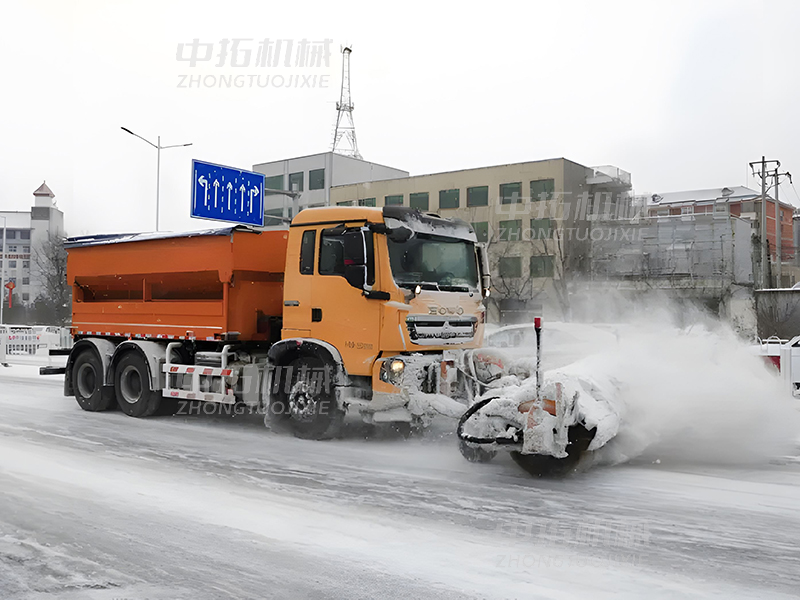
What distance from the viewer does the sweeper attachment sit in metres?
6.51

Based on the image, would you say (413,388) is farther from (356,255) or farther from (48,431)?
(48,431)

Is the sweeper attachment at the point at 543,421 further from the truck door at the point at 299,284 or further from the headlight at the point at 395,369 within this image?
the truck door at the point at 299,284

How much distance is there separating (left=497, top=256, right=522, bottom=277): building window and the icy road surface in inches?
1573

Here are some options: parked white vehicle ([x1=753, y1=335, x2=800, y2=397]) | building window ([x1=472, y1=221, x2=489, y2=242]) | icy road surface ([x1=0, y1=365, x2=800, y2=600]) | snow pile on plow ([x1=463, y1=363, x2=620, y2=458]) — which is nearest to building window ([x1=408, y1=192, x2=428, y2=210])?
building window ([x1=472, y1=221, x2=489, y2=242])

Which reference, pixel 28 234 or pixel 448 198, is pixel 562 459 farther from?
pixel 28 234

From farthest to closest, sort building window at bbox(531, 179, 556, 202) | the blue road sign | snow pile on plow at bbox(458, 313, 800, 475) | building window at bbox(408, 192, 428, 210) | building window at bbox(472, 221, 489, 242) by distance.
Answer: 1. building window at bbox(408, 192, 428, 210)
2. building window at bbox(472, 221, 489, 242)
3. building window at bbox(531, 179, 556, 202)
4. the blue road sign
5. snow pile on plow at bbox(458, 313, 800, 475)

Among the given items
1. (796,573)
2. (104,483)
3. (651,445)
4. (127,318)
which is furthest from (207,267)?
(796,573)

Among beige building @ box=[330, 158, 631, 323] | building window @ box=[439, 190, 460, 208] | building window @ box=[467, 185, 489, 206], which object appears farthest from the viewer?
building window @ box=[439, 190, 460, 208]

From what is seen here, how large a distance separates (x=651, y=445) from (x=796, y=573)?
13.0 feet

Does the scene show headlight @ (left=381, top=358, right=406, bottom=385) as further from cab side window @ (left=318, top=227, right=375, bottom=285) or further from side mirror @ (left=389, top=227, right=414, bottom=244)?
side mirror @ (left=389, top=227, right=414, bottom=244)

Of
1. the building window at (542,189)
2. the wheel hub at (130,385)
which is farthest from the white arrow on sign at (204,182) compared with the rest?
the building window at (542,189)

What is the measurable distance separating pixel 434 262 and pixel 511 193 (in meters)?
41.5

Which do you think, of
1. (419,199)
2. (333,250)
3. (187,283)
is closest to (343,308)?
(333,250)

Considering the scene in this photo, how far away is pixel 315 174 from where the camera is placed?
61.9 meters
